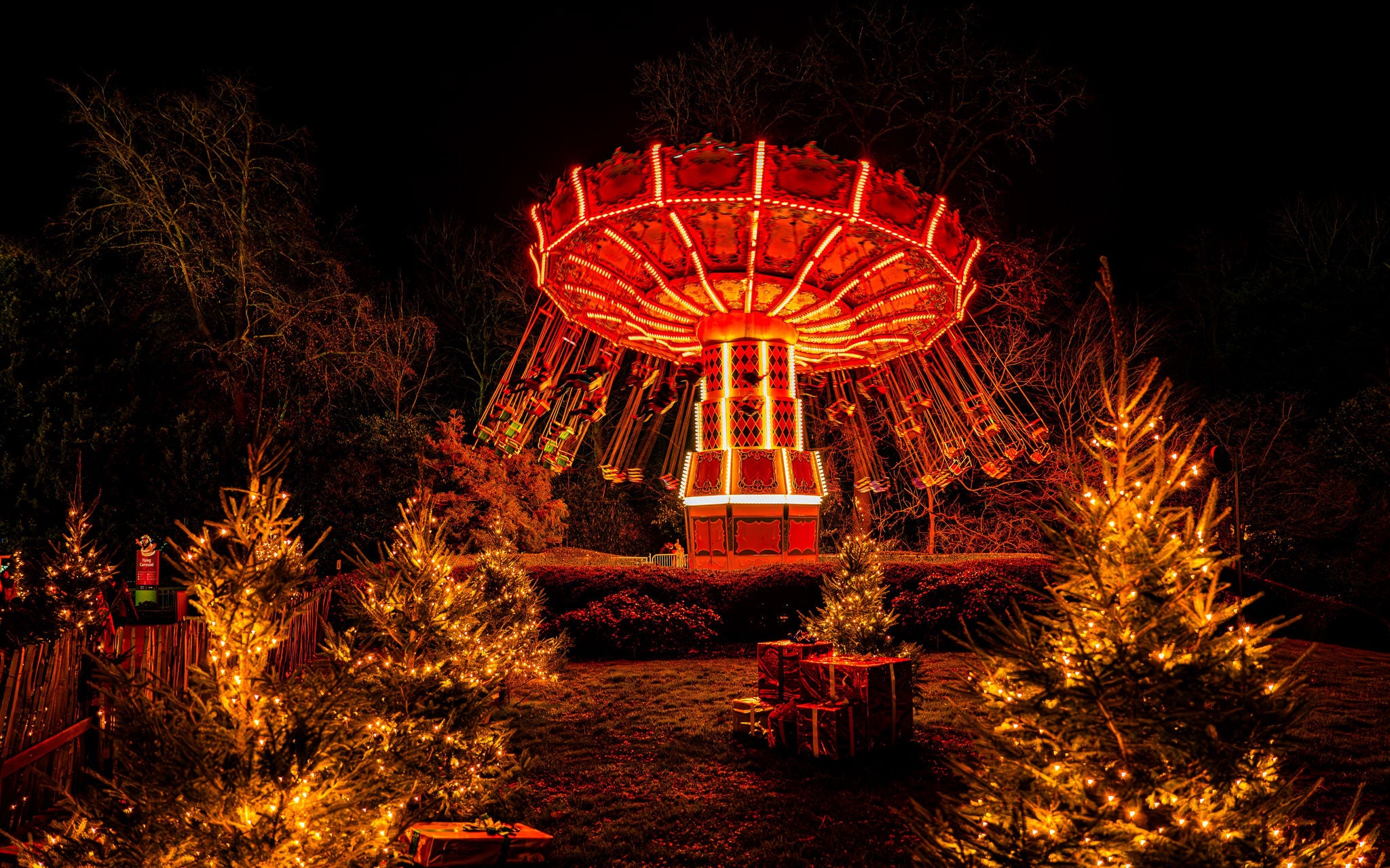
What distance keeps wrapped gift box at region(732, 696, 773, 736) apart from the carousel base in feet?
23.9

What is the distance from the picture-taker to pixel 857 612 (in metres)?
8.16

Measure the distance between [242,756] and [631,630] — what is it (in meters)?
9.24

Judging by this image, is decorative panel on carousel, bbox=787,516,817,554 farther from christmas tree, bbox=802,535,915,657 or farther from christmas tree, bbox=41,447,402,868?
christmas tree, bbox=41,447,402,868

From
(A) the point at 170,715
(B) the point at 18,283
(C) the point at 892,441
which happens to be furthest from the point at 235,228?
(A) the point at 170,715

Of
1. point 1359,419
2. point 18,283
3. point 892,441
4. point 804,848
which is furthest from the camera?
point 892,441

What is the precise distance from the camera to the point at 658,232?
15406 mm

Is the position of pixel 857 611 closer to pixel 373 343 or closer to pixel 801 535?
pixel 801 535

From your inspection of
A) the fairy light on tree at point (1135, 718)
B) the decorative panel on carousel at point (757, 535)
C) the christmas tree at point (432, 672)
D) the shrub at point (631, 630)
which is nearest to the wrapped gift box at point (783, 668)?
the christmas tree at point (432, 672)

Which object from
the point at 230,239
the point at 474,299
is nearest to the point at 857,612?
the point at 230,239

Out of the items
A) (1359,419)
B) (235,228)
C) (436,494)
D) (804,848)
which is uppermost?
(235,228)

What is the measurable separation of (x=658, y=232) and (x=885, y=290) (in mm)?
4202

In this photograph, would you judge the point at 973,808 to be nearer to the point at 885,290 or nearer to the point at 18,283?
the point at 885,290

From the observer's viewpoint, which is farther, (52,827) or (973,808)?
(52,827)

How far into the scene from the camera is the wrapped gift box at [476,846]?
479 centimetres
